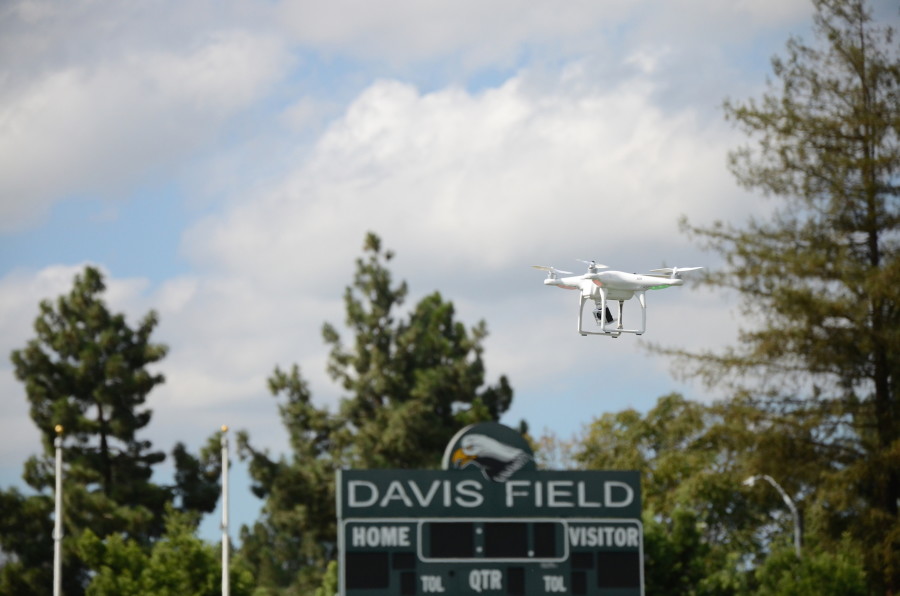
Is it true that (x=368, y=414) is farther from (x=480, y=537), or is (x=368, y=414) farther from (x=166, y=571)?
(x=480, y=537)

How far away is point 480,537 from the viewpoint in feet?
87.5

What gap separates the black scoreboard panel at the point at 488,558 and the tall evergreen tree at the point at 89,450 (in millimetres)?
33154

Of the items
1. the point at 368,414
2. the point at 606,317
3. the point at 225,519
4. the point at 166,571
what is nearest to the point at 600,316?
the point at 606,317

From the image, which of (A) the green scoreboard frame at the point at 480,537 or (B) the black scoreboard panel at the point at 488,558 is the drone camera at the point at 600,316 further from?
(B) the black scoreboard panel at the point at 488,558

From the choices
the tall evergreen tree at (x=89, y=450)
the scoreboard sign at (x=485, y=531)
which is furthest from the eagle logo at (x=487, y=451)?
the tall evergreen tree at (x=89, y=450)

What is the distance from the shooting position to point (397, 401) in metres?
62.1

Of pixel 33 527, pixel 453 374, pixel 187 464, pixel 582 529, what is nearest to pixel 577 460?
pixel 453 374

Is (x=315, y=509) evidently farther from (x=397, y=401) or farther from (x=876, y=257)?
(x=876, y=257)

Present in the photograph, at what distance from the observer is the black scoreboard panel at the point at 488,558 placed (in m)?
26.2

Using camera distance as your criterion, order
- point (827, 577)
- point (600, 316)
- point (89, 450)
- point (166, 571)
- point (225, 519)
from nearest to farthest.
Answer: point (600, 316) < point (225, 519) < point (827, 577) < point (166, 571) < point (89, 450)

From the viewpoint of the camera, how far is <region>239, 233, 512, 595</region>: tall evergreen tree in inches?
2360

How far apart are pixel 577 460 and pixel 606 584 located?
3994cm

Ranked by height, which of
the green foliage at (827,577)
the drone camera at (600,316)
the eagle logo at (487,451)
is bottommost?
the green foliage at (827,577)

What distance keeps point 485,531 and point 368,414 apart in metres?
36.7
